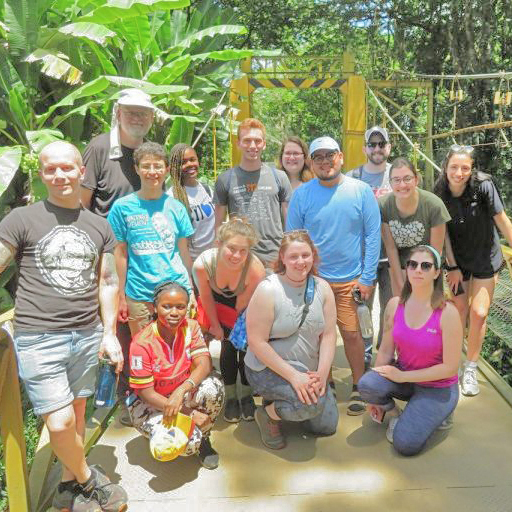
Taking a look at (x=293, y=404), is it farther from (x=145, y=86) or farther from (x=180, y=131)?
(x=180, y=131)

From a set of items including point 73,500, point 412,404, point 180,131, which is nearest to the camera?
point 73,500

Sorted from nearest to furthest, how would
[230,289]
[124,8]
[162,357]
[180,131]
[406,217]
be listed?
[162,357] → [230,289] → [406,217] → [124,8] → [180,131]

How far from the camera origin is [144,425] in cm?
277

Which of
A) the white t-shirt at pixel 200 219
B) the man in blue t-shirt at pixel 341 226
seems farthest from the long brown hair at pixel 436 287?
the white t-shirt at pixel 200 219

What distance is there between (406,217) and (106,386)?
2.12m

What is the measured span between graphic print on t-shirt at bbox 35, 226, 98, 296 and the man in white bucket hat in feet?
3.07

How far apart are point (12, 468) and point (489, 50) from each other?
11.6 meters

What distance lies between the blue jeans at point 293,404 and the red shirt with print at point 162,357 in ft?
1.23

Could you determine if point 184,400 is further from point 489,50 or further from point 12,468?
point 489,50

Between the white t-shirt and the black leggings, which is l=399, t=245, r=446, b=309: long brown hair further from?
the white t-shirt

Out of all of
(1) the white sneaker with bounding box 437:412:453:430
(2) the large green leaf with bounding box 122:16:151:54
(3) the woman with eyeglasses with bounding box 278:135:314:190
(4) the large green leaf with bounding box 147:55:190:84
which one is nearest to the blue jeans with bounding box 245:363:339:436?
(1) the white sneaker with bounding box 437:412:453:430

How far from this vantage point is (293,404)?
114 inches

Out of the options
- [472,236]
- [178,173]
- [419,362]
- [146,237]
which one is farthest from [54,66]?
[419,362]

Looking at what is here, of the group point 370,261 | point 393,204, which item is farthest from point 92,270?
Answer: point 393,204
